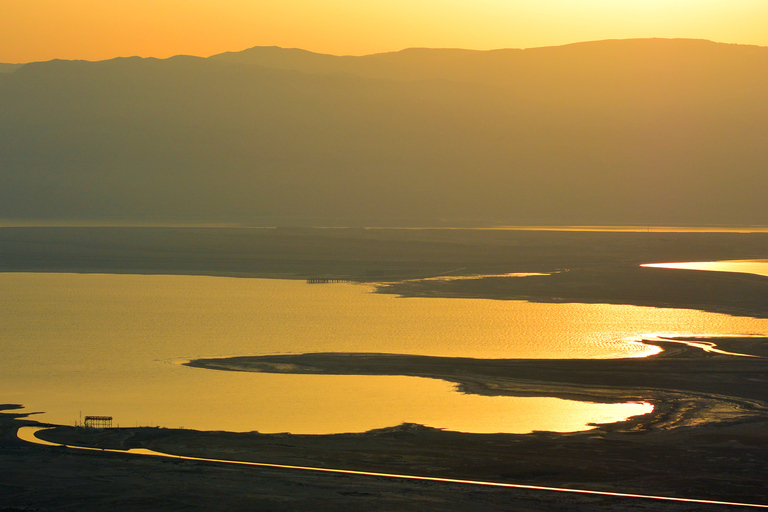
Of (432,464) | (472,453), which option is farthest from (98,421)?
(472,453)

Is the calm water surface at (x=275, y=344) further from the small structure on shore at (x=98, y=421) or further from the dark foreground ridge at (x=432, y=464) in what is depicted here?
the dark foreground ridge at (x=432, y=464)

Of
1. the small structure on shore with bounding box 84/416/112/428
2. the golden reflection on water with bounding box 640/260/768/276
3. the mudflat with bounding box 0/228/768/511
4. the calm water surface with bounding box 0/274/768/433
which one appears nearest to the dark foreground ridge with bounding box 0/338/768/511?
the mudflat with bounding box 0/228/768/511

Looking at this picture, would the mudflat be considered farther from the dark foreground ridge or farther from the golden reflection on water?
the golden reflection on water

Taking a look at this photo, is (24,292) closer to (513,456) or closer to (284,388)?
(284,388)

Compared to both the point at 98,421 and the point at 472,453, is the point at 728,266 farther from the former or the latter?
the point at 98,421

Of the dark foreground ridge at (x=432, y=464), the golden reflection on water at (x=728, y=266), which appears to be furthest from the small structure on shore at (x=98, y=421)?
the golden reflection on water at (x=728, y=266)
